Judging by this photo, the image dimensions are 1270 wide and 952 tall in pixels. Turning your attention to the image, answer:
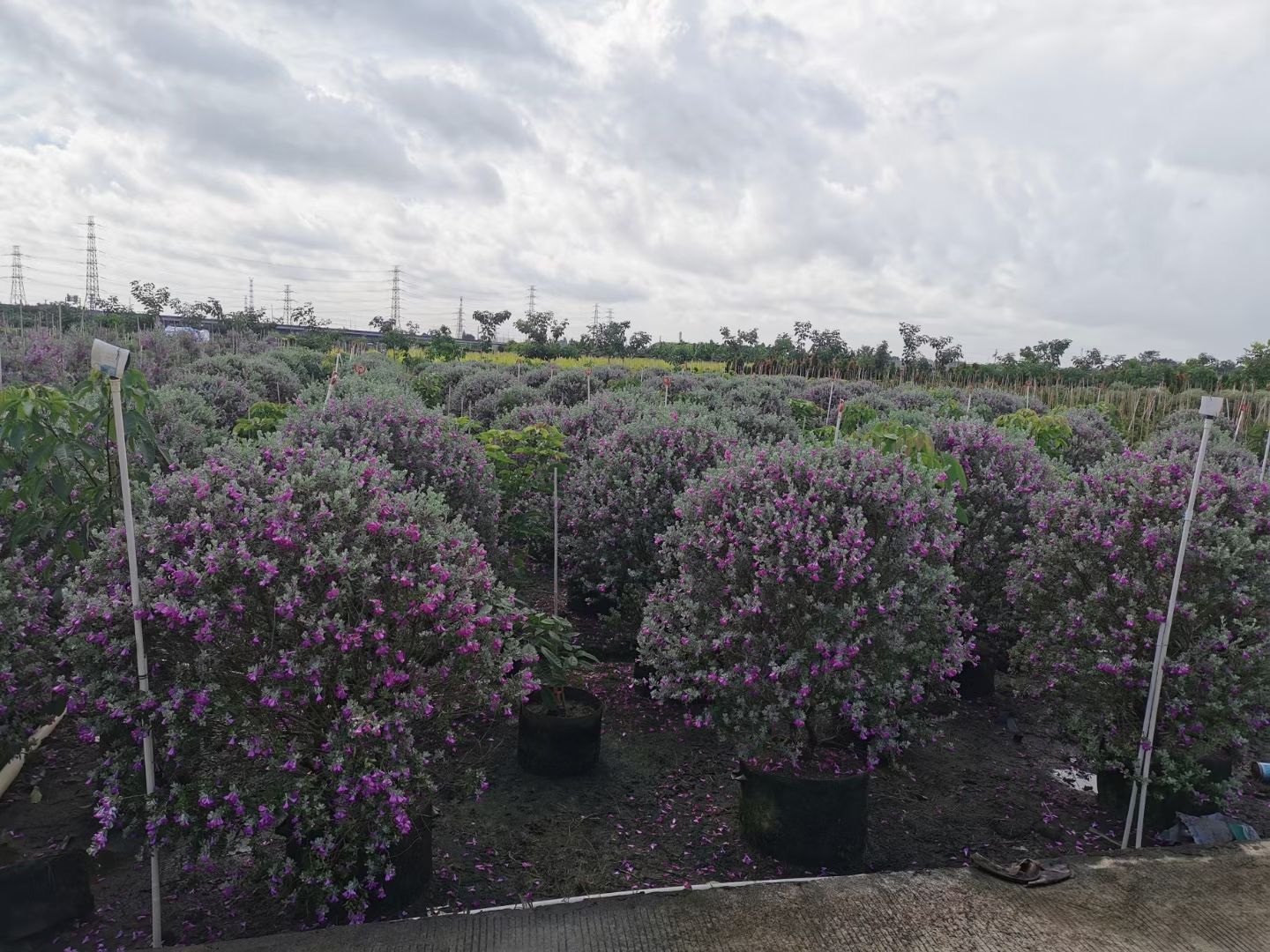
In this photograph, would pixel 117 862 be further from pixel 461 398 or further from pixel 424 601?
pixel 461 398

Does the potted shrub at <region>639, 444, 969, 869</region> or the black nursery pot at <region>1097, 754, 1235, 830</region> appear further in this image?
the black nursery pot at <region>1097, 754, 1235, 830</region>

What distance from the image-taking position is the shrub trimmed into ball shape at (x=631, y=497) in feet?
19.6

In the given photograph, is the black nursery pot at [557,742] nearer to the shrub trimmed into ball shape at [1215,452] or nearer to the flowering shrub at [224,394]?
the shrub trimmed into ball shape at [1215,452]

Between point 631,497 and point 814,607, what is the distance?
2.53 meters

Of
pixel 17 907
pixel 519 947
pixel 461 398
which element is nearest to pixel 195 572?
pixel 17 907

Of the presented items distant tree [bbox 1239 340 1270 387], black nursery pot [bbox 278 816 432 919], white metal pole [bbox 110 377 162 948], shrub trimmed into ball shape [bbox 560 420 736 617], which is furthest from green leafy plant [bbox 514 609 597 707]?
distant tree [bbox 1239 340 1270 387]

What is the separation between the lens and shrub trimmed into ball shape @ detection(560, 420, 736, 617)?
598cm

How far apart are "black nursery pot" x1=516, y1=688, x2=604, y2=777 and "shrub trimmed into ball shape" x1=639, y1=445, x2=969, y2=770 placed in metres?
0.66

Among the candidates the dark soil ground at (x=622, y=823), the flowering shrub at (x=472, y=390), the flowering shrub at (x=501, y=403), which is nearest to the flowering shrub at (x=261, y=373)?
the flowering shrub at (x=472, y=390)

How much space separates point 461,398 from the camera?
711 inches

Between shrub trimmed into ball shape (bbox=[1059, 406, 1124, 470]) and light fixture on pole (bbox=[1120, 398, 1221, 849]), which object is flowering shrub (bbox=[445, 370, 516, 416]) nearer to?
shrub trimmed into ball shape (bbox=[1059, 406, 1124, 470])

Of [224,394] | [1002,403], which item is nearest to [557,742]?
[224,394]

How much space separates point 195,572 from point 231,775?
2.34 ft

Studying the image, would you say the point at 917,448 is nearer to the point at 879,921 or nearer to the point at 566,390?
the point at 879,921
